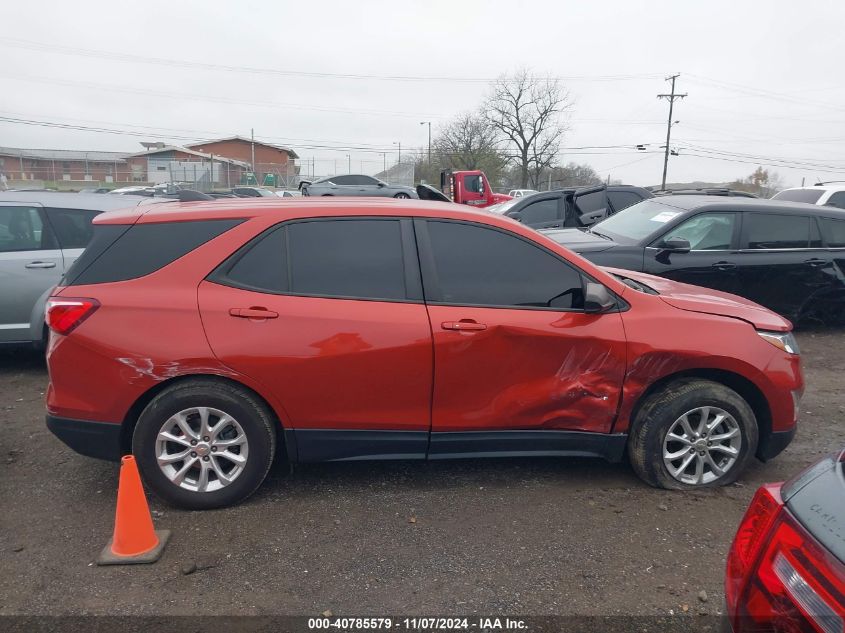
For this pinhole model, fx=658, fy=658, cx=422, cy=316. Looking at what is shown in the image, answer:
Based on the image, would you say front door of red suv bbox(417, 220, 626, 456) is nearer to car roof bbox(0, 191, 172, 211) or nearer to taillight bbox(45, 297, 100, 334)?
taillight bbox(45, 297, 100, 334)

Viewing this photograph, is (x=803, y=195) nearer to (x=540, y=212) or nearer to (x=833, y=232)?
(x=540, y=212)

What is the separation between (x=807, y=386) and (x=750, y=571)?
498 centimetres

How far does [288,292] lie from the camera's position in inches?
142

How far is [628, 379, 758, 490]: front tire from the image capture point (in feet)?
12.4

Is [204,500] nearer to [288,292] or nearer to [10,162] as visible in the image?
[288,292]

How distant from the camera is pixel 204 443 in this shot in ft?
11.6

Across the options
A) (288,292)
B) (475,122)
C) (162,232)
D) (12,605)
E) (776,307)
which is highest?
(475,122)

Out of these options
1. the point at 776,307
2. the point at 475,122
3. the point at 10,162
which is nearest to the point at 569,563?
the point at 776,307

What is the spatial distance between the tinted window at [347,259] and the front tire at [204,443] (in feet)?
2.34

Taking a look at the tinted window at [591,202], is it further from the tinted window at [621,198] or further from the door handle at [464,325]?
the door handle at [464,325]

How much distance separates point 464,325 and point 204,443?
1.54 m

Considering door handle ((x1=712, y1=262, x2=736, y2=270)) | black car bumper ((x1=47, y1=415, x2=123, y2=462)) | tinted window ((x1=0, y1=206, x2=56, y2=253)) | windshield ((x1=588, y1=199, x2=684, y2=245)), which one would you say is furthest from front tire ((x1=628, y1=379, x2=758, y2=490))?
tinted window ((x1=0, y1=206, x2=56, y2=253))

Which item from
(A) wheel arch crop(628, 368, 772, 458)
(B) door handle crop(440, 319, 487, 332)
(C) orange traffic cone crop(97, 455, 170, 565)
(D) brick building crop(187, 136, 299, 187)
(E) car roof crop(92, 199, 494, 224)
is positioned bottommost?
(C) orange traffic cone crop(97, 455, 170, 565)

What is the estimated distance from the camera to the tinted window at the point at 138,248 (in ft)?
11.8
